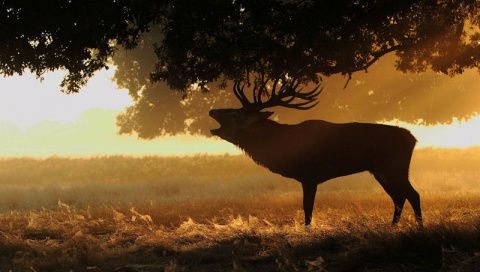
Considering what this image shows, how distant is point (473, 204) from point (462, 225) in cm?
886

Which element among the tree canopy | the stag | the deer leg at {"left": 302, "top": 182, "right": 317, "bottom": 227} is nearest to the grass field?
the deer leg at {"left": 302, "top": 182, "right": 317, "bottom": 227}

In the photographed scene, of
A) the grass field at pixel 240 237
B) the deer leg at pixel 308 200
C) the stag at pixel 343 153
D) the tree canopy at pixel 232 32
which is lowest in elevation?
the grass field at pixel 240 237

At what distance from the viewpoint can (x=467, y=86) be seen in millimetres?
35594

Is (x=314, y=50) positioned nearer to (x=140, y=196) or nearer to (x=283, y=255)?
(x=283, y=255)

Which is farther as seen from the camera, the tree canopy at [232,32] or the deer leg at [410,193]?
the tree canopy at [232,32]

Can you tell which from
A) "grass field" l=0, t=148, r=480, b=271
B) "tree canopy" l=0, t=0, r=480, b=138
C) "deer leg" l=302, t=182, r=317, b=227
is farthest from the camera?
"tree canopy" l=0, t=0, r=480, b=138

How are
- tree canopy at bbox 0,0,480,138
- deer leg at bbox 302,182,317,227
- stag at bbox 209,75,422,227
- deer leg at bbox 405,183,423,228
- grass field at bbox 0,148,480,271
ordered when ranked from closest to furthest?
grass field at bbox 0,148,480,271 → deer leg at bbox 302,182,317,227 → deer leg at bbox 405,183,423,228 → stag at bbox 209,75,422,227 → tree canopy at bbox 0,0,480,138

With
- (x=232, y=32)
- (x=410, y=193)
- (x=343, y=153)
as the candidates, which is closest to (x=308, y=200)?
(x=343, y=153)

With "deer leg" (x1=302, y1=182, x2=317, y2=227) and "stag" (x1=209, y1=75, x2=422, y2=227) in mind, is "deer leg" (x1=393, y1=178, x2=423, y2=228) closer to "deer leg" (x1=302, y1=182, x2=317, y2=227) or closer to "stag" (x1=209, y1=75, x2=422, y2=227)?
"stag" (x1=209, y1=75, x2=422, y2=227)

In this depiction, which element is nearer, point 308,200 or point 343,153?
point 308,200

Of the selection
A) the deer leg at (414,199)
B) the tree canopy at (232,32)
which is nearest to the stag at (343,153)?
the deer leg at (414,199)

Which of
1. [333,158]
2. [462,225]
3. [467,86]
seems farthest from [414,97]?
[462,225]

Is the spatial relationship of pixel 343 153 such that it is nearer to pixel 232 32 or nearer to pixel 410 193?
pixel 410 193

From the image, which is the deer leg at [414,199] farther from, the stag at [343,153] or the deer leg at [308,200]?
the deer leg at [308,200]
